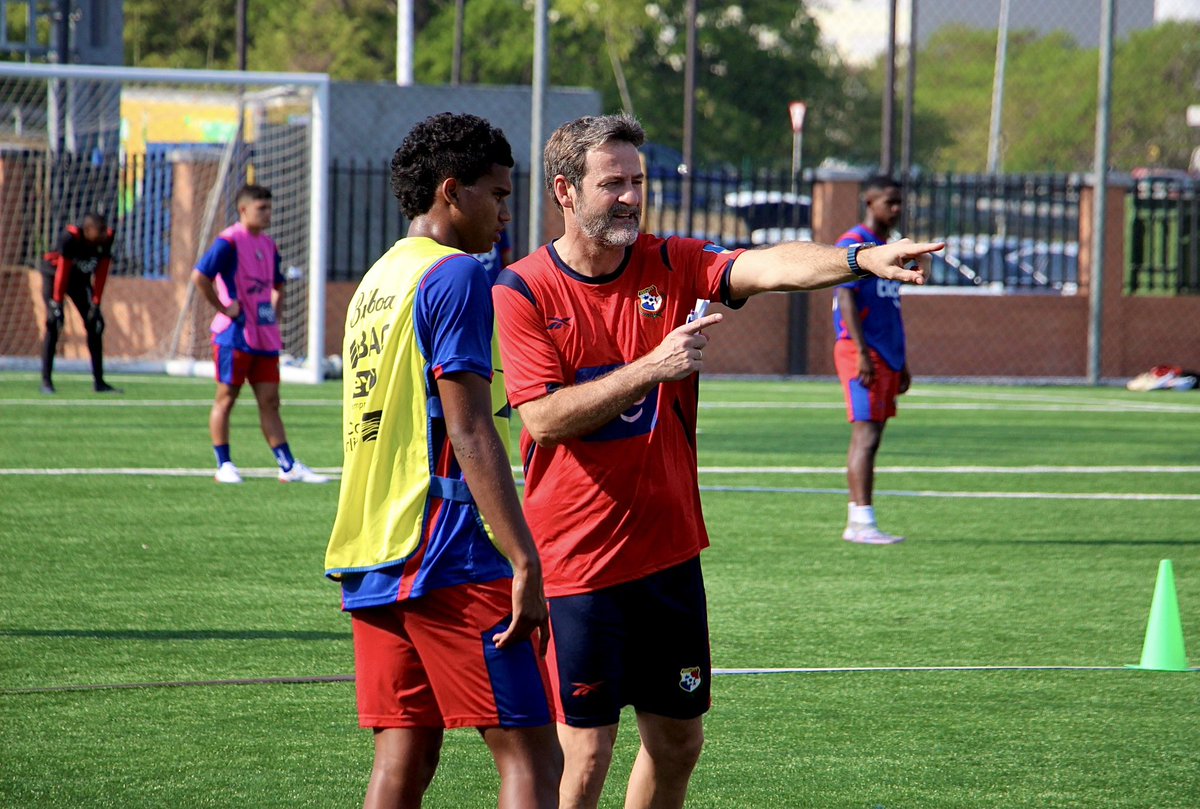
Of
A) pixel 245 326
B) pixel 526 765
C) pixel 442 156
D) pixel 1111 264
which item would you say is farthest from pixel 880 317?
pixel 1111 264

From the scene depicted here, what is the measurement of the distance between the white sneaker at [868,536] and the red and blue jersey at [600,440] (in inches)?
223

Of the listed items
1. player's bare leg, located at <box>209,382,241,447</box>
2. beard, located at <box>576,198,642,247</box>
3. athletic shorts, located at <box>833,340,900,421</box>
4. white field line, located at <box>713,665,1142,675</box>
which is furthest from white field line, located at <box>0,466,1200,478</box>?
beard, located at <box>576,198,642,247</box>

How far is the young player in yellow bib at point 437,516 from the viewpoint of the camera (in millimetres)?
3656

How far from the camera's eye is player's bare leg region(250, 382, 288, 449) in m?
11.6

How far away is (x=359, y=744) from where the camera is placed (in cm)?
562

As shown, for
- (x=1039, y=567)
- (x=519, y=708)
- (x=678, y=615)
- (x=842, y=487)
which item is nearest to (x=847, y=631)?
(x=1039, y=567)

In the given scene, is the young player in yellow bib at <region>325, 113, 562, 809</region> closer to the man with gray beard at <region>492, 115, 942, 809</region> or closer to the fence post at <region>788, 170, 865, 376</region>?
the man with gray beard at <region>492, 115, 942, 809</region>

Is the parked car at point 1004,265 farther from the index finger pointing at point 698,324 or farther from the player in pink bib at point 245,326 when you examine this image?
the index finger pointing at point 698,324

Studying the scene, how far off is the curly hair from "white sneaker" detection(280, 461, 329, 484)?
26.9ft

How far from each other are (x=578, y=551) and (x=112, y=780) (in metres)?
1.90

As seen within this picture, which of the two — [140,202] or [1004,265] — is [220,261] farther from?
[1004,265]

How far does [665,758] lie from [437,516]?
3.16 feet

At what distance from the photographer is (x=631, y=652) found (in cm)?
418

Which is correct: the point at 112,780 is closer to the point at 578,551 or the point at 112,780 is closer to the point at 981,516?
the point at 578,551
